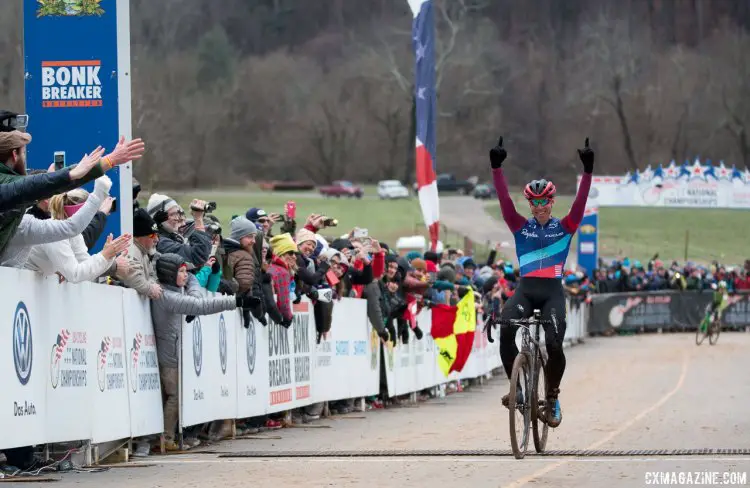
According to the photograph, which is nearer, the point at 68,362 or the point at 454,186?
the point at 68,362

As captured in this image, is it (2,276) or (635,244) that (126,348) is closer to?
(2,276)

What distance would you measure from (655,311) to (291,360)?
124 ft

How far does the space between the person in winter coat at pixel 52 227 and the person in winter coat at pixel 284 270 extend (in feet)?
19.8

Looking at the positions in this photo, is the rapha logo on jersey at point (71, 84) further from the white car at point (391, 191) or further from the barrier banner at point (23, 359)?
the white car at point (391, 191)

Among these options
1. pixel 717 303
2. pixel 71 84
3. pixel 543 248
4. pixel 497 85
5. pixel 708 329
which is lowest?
pixel 708 329

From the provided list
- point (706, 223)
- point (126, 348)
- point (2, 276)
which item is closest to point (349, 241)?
point (126, 348)

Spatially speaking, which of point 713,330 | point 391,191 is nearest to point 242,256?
point 713,330

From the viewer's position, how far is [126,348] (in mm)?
12305

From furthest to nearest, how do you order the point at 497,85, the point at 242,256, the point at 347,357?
the point at 497,85
the point at 347,357
the point at 242,256

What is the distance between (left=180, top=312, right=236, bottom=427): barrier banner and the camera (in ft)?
44.9

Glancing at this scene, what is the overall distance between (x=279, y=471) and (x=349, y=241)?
932cm

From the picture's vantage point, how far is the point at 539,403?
41.1ft

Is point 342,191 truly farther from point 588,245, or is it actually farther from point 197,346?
point 197,346

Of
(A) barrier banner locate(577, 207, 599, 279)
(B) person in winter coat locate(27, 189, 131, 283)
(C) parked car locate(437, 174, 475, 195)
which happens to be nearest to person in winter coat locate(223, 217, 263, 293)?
(B) person in winter coat locate(27, 189, 131, 283)
